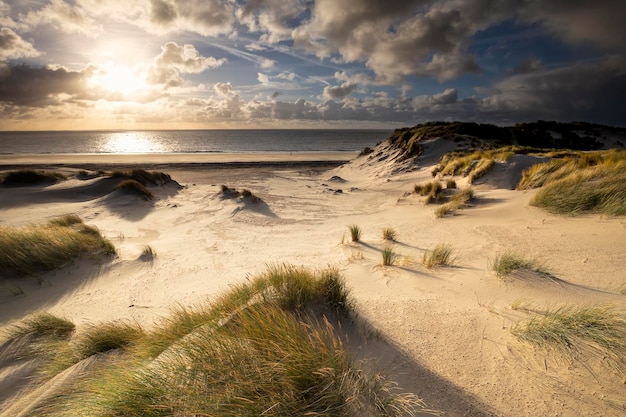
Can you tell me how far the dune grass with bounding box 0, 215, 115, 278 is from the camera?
5.26m


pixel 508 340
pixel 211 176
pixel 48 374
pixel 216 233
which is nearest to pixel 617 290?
pixel 508 340

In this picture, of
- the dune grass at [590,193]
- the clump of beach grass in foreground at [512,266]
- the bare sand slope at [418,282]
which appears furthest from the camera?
the dune grass at [590,193]

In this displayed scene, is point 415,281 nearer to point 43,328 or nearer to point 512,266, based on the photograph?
point 512,266

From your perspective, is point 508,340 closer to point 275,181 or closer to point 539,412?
point 539,412

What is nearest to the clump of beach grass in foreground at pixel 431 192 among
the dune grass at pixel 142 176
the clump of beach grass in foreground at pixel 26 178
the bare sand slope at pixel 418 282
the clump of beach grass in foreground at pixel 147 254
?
the bare sand slope at pixel 418 282

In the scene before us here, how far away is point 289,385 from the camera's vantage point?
176 cm

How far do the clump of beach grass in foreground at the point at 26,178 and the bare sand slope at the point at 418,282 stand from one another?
4.67m

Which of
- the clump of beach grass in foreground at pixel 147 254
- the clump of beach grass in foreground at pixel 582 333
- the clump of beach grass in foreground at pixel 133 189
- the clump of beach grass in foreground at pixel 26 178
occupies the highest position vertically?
the clump of beach grass in foreground at pixel 582 333

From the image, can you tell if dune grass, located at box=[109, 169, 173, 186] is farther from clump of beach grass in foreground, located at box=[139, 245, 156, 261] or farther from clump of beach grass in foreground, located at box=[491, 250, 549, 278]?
clump of beach grass in foreground, located at box=[491, 250, 549, 278]

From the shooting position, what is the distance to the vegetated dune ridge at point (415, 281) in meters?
2.13

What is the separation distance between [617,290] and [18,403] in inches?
246

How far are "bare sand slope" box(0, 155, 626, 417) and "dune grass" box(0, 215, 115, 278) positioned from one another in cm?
37

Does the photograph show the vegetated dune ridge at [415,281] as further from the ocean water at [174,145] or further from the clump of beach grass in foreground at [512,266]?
the ocean water at [174,145]

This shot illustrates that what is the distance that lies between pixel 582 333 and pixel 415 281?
199 cm
